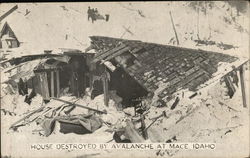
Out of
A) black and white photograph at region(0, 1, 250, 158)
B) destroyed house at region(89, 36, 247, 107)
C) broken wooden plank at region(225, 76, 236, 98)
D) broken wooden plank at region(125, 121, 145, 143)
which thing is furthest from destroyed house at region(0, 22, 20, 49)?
broken wooden plank at region(225, 76, 236, 98)

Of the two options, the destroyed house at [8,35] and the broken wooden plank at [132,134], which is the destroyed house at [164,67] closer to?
the broken wooden plank at [132,134]

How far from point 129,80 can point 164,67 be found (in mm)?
115

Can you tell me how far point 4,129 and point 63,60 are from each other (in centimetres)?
28

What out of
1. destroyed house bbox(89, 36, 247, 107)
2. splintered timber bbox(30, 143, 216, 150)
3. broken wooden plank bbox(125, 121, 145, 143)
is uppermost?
destroyed house bbox(89, 36, 247, 107)

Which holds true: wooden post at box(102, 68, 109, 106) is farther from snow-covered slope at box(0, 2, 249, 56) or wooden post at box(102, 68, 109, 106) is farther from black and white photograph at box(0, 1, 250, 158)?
snow-covered slope at box(0, 2, 249, 56)

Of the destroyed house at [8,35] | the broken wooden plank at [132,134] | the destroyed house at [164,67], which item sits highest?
the destroyed house at [8,35]

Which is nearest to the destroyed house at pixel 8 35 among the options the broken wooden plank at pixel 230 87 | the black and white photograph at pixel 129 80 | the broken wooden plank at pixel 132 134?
the black and white photograph at pixel 129 80

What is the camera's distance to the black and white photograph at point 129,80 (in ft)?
3.71

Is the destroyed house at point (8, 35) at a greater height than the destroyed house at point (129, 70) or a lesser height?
greater

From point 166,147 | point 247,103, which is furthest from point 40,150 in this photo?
point 247,103

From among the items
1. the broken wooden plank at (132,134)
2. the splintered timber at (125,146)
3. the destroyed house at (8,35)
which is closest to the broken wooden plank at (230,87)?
the splintered timber at (125,146)

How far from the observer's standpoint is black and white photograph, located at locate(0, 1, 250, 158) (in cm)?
113

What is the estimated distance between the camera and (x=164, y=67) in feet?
3.77

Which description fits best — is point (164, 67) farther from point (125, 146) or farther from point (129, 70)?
point (125, 146)
